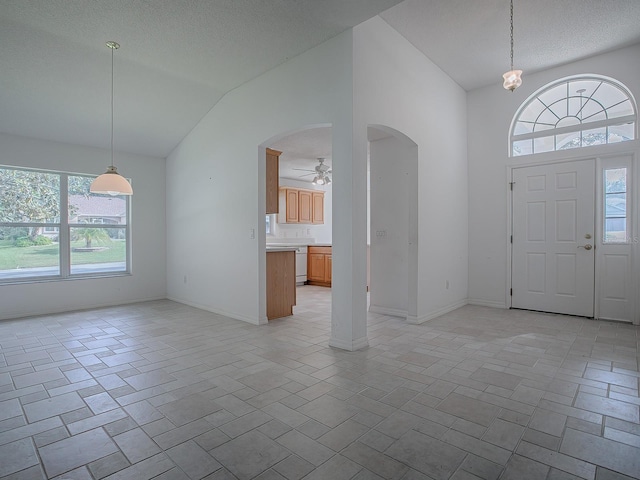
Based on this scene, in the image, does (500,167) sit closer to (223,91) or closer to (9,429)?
(223,91)

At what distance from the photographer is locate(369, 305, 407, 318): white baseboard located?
15.4 feet

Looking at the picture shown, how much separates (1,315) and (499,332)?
6.34m

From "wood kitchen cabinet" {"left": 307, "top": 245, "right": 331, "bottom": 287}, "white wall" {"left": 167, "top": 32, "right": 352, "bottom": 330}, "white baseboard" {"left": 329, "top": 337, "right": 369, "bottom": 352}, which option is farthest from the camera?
"wood kitchen cabinet" {"left": 307, "top": 245, "right": 331, "bottom": 287}

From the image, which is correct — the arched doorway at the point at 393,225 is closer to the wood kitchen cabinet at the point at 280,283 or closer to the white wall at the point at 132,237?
the wood kitchen cabinet at the point at 280,283

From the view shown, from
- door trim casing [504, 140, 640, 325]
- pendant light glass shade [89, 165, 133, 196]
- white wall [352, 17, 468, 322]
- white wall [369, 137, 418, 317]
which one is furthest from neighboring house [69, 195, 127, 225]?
door trim casing [504, 140, 640, 325]

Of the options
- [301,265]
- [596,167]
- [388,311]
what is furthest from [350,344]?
[301,265]

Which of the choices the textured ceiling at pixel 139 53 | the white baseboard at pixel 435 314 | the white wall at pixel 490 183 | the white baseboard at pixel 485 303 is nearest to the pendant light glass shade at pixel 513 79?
the textured ceiling at pixel 139 53

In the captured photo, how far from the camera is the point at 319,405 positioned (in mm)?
2273

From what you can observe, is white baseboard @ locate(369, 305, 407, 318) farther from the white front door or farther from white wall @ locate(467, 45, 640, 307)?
the white front door

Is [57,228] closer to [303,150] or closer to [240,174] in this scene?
[240,174]

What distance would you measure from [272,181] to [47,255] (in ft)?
11.8

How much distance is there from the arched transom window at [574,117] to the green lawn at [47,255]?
653 centimetres

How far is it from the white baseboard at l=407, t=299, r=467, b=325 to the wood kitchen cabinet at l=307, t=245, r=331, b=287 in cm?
318

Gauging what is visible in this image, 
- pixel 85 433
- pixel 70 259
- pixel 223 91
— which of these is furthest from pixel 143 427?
pixel 70 259
